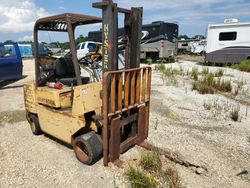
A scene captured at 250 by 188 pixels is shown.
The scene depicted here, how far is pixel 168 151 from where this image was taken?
4.21 m

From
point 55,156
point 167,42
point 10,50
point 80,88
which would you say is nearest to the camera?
point 80,88

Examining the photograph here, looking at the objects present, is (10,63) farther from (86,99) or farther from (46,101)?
(86,99)

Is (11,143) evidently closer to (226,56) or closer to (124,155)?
(124,155)

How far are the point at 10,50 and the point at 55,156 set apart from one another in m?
7.81

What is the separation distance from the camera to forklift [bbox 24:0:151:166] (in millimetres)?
A: 3609

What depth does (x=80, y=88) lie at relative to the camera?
3756mm

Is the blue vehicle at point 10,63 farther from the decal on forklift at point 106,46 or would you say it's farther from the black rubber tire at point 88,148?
the decal on forklift at point 106,46

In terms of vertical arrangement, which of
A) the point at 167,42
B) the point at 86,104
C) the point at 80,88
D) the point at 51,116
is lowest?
the point at 51,116

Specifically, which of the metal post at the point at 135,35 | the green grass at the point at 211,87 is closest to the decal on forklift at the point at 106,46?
the metal post at the point at 135,35

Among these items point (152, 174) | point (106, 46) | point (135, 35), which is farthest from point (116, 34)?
point (152, 174)

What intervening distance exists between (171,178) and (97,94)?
172cm

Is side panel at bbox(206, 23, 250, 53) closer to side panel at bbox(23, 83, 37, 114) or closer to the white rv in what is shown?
the white rv

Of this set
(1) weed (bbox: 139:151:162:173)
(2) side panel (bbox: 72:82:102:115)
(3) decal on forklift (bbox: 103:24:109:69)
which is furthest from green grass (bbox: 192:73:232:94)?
(3) decal on forklift (bbox: 103:24:109:69)

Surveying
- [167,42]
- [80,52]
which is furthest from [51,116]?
[167,42]
